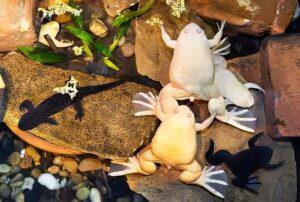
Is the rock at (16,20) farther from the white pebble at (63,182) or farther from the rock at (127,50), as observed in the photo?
the white pebble at (63,182)

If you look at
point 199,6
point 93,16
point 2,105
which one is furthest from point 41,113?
point 199,6

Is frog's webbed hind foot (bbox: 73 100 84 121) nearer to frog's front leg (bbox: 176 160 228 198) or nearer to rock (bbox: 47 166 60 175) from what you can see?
rock (bbox: 47 166 60 175)

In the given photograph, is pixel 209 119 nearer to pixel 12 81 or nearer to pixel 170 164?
pixel 170 164

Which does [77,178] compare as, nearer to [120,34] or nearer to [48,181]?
[48,181]

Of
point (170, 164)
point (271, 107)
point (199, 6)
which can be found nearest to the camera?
point (170, 164)

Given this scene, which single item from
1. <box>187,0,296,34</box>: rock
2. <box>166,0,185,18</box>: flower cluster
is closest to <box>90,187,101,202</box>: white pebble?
<box>166,0,185,18</box>: flower cluster
